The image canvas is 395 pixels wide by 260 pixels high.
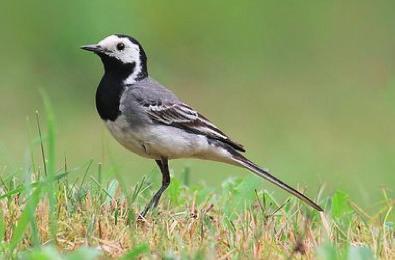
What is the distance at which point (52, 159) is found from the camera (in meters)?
5.74

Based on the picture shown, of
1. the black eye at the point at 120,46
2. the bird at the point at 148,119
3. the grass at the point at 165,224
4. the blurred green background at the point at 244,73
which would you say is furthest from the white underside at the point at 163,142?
the blurred green background at the point at 244,73

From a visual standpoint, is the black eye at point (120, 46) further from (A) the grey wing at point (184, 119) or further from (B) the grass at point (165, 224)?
(B) the grass at point (165, 224)

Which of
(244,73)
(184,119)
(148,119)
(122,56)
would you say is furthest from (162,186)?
(244,73)

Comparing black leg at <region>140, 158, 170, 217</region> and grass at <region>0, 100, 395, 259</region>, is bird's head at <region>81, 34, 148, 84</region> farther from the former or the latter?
grass at <region>0, 100, 395, 259</region>

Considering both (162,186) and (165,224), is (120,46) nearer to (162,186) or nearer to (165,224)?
(162,186)

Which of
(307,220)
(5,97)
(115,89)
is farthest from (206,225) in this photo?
(5,97)

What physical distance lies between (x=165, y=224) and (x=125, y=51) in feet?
5.56

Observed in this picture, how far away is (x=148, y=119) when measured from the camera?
7520mm

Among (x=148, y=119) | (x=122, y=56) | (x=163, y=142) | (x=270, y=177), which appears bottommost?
(x=270, y=177)

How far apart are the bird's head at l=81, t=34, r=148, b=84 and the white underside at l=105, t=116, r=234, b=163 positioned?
362 mm

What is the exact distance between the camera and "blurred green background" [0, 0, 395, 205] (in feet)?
39.2

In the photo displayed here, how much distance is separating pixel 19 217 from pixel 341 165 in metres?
5.73

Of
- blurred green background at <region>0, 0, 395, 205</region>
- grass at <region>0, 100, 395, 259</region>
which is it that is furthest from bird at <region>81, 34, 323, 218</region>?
blurred green background at <region>0, 0, 395, 205</region>

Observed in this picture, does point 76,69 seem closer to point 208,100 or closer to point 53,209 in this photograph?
point 208,100
